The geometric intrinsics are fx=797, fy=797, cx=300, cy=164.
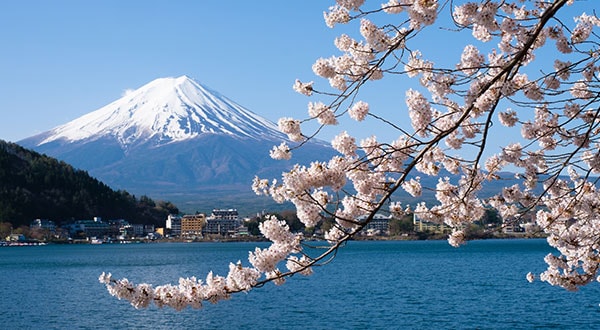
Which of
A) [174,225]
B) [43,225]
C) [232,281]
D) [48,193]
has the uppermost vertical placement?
[48,193]

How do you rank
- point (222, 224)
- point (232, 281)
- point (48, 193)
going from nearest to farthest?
point (232, 281)
point (48, 193)
point (222, 224)

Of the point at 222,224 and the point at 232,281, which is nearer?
the point at 232,281

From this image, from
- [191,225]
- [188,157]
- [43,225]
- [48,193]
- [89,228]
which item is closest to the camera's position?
[43,225]

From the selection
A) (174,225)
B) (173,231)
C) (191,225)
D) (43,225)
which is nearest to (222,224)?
(191,225)

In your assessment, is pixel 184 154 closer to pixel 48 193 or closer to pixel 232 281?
pixel 48 193

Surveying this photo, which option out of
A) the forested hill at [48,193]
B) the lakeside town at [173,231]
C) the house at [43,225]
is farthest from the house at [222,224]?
the house at [43,225]

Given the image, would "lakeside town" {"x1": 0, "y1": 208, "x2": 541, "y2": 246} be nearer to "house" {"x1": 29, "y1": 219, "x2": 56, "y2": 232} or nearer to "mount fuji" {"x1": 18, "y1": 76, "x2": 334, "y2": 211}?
"house" {"x1": 29, "y1": 219, "x2": 56, "y2": 232}

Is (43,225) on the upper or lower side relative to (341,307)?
upper

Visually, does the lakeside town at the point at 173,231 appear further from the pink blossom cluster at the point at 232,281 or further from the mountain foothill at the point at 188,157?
the pink blossom cluster at the point at 232,281
